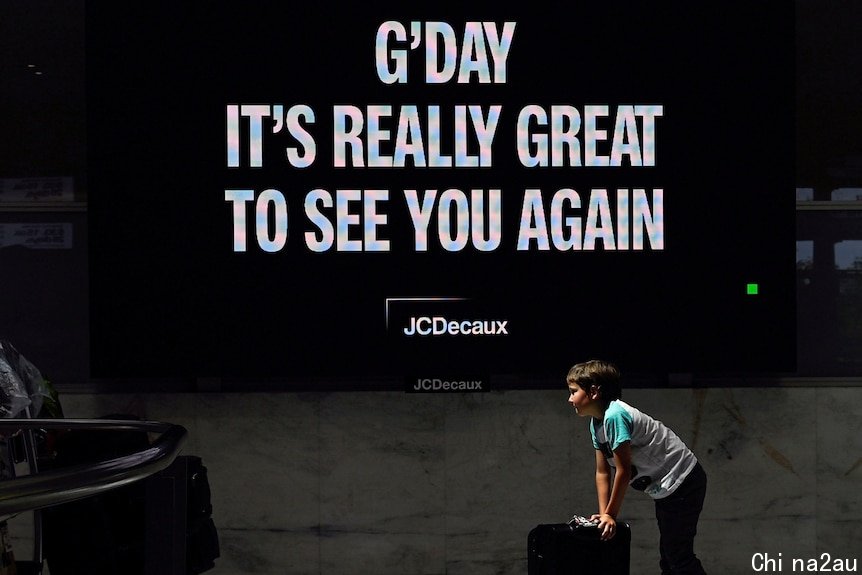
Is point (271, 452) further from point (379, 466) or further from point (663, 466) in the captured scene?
point (663, 466)

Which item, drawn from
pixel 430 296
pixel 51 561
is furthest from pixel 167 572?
pixel 430 296

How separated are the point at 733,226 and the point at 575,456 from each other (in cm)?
190

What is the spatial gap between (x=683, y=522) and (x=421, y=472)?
2.00 m

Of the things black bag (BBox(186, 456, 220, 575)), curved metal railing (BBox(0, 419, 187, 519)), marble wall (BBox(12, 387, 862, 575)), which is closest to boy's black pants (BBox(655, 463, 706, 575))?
marble wall (BBox(12, 387, 862, 575))

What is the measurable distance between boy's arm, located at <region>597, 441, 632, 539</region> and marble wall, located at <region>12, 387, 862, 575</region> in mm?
1473

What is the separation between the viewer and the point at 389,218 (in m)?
6.43

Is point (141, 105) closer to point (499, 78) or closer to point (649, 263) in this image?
point (499, 78)

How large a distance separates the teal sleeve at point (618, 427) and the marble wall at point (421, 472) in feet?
4.67

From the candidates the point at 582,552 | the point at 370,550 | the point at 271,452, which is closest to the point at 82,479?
the point at 582,552

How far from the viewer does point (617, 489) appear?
208 inches

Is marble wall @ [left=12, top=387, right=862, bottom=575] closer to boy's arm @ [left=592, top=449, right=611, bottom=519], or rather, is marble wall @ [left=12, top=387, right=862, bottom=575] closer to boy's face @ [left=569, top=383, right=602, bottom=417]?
boy's arm @ [left=592, top=449, right=611, bottom=519]

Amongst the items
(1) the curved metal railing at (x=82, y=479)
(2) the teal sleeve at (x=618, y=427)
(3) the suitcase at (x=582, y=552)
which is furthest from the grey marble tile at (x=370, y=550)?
(1) the curved metal railing at (x=82, y=479)

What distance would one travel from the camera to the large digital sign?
641cm

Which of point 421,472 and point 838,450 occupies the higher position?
point 838,450
